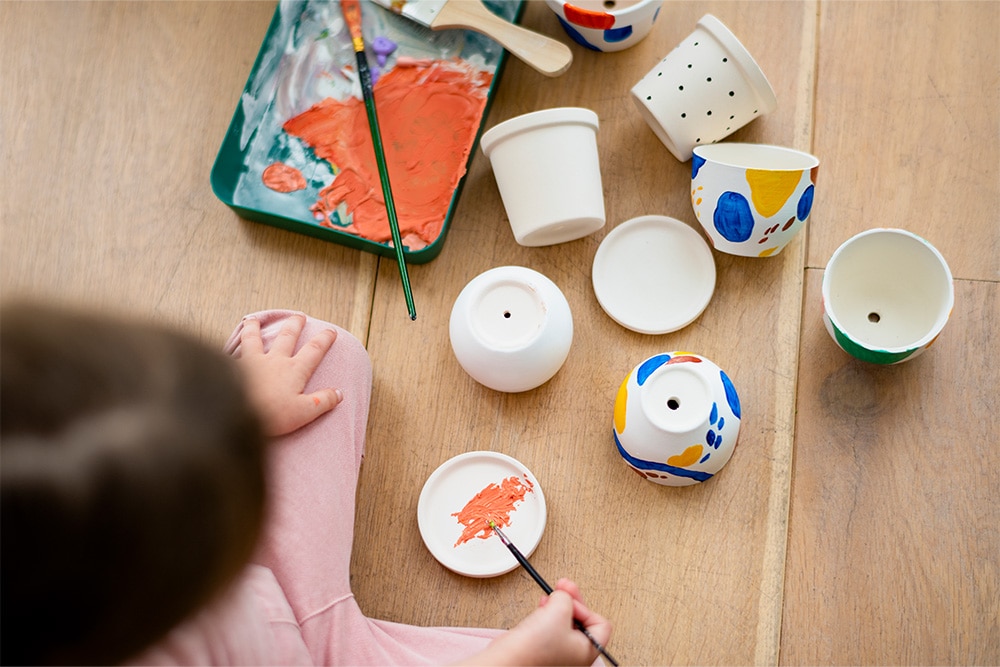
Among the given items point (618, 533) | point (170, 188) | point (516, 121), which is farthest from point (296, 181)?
point (618, 533)

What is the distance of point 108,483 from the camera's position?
447mm

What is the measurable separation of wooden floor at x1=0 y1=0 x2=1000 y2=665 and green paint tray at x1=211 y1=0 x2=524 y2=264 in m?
0.04

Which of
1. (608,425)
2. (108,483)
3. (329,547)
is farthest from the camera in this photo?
(608,425)

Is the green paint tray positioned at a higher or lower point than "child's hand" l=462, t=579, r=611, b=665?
higher

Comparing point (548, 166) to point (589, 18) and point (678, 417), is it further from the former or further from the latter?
point (678, 417)

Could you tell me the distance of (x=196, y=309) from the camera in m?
0.91

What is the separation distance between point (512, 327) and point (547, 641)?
0.97ft

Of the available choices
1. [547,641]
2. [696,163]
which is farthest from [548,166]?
[547,641]

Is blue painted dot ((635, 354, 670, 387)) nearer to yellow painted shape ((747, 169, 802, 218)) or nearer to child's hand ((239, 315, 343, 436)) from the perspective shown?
yellow painted shape ((747, 169, 802, 218))

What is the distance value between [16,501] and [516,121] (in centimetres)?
56

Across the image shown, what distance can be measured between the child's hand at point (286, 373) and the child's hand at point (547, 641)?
0.28m

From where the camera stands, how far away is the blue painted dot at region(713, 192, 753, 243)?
2.61ft

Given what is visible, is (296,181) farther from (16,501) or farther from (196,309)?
(16,501)

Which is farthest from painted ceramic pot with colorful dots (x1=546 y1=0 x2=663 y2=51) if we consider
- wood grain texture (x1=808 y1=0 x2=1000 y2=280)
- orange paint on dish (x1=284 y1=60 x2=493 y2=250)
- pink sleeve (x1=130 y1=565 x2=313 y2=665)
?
pink sleeve (x1=130 y1=565 x2=313 y2=665)
